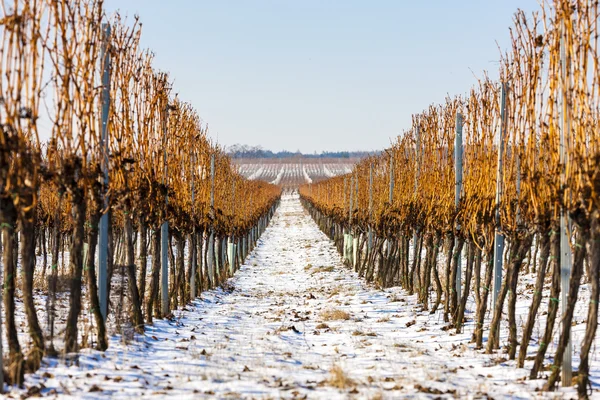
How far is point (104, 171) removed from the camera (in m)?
6.25

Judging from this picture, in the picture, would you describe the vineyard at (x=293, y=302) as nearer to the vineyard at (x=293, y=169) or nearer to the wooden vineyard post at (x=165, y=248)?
the wooden vineyard post at (x=165, y=248)

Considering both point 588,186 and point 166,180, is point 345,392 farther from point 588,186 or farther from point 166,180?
point 166,180

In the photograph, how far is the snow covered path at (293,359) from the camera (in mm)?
4926

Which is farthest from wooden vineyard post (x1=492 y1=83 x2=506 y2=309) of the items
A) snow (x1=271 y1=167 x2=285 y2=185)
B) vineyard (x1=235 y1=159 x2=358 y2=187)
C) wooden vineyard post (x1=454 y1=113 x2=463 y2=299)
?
vineyard (x1=235 y1=159 x2=358 y2=187)

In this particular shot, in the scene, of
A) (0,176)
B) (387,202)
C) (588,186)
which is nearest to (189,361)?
(0,176)

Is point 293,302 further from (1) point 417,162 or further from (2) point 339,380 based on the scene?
(2) point 339,380

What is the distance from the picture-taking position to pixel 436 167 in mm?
10594

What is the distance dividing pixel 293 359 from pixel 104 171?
2.84 m

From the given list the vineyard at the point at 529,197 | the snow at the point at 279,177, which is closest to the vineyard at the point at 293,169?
the snow at the point at 279,177

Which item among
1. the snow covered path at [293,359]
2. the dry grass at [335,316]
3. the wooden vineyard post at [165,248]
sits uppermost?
the wooden vineyard post at [165,248]

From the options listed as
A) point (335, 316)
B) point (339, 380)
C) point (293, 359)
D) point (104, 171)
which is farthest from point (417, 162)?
point (339, 380)

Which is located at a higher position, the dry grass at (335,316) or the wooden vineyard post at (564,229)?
the wooden vineyard post at (564,229)

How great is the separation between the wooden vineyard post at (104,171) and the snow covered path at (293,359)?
59cm

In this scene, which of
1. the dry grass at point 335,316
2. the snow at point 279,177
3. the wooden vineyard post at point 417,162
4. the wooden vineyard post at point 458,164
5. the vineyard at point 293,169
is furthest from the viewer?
the vineyard at point 293,169
